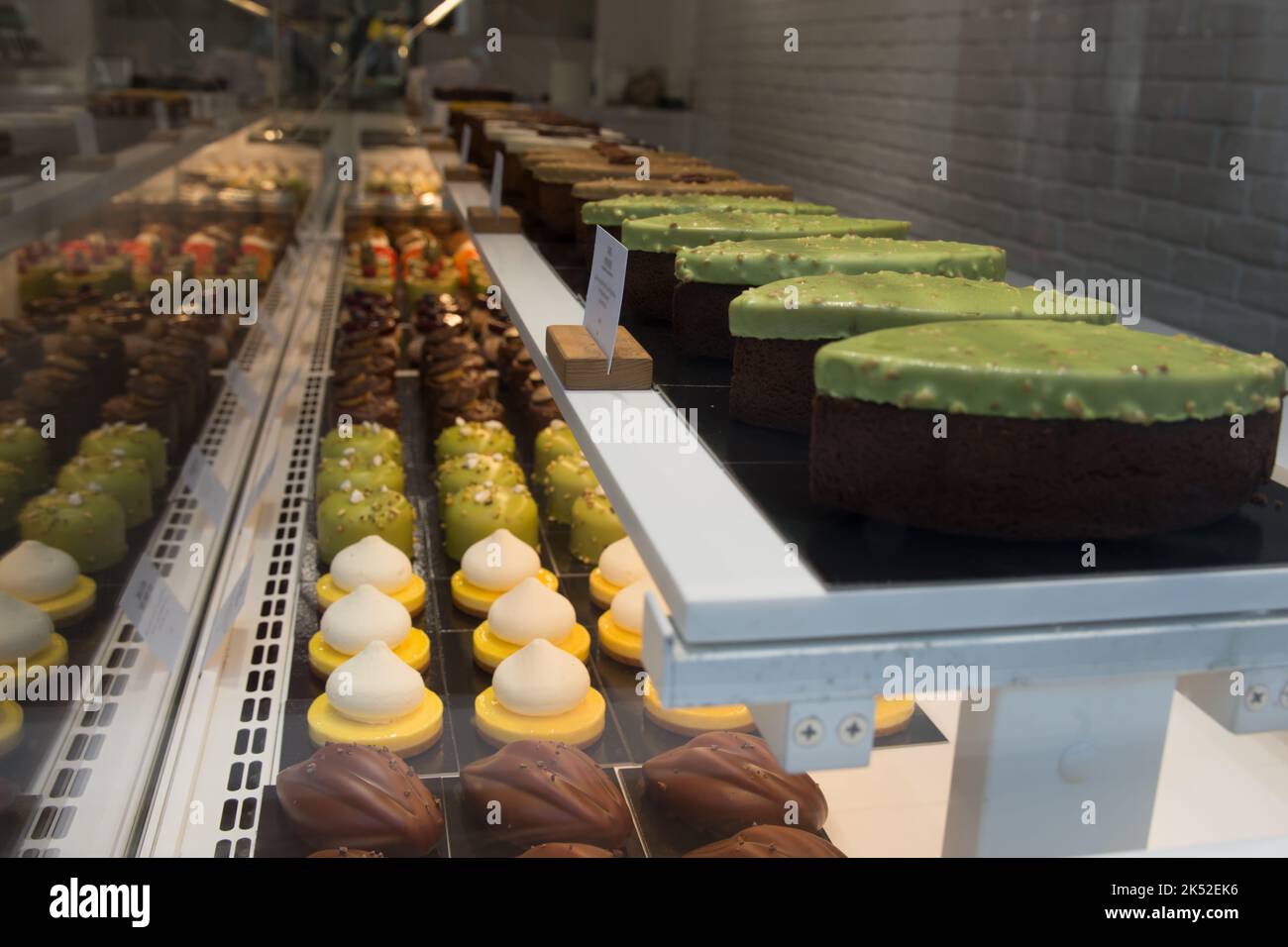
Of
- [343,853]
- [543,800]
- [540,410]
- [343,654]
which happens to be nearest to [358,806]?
[343,853]

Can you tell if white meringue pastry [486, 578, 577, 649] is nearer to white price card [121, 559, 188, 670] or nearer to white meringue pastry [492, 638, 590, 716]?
white meringue pastry [492, 638, 590, 716]

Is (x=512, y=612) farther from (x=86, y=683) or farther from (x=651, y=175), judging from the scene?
(x=651, y=175)

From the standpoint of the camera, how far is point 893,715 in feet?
5.02

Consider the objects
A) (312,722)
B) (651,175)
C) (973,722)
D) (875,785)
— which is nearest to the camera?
(973,722)

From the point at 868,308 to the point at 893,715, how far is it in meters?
0.67

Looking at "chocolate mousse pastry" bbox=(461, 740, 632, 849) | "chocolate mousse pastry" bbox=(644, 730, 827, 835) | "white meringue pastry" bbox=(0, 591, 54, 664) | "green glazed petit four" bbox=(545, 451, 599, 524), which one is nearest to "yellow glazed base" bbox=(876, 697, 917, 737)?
"chocolate mousse pastry" bbox=(644, 730, 827, 835)

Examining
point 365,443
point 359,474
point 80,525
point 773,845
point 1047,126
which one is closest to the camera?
point 773,845

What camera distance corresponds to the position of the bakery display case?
82cm

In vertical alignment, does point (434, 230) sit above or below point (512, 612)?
above

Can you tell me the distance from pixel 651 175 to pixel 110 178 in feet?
3.55

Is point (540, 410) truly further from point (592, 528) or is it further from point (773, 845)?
point (773, 845)

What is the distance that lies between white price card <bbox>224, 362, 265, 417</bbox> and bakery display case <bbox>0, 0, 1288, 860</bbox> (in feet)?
0.10
